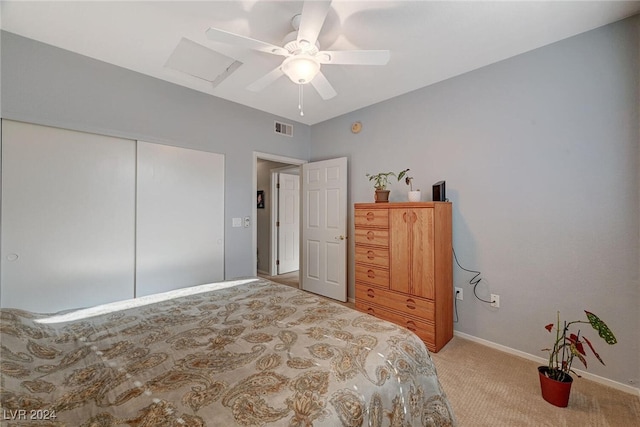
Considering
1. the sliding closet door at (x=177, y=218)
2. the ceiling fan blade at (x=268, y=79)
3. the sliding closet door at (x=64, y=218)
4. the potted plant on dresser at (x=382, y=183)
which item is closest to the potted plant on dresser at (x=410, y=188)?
the potted plant on dresser at (x=382, y=183)

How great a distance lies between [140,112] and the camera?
2549 mm

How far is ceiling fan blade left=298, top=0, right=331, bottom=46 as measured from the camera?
4.39 ft

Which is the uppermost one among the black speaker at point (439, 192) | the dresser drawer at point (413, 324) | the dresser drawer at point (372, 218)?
the black speaker at point (439, 192)

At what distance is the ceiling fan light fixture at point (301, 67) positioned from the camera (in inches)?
68.3

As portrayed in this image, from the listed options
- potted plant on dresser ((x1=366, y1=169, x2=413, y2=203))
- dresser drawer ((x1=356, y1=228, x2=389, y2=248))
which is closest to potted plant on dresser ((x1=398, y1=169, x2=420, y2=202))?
potted plant on dresser ((x1=366, y1=169, x2=413, y2=203))

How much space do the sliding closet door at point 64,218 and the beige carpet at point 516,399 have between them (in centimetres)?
298

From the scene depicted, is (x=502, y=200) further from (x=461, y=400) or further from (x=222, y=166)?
(x=222, y=166)

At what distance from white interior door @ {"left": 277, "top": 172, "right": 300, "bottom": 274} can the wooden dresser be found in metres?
2.42

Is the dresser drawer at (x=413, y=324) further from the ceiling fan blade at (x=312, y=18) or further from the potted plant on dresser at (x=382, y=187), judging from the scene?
the ceiling fan blade at (x=312, y=18)

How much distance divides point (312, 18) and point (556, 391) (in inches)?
109

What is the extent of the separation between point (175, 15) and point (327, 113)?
2.14 meters

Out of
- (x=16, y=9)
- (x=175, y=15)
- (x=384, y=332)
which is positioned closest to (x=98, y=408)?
(x=384, y=332)

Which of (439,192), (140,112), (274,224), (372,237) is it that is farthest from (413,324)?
(140,112)

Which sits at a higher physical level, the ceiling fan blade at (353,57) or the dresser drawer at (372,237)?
the ceiling fan blade at (353,57)
